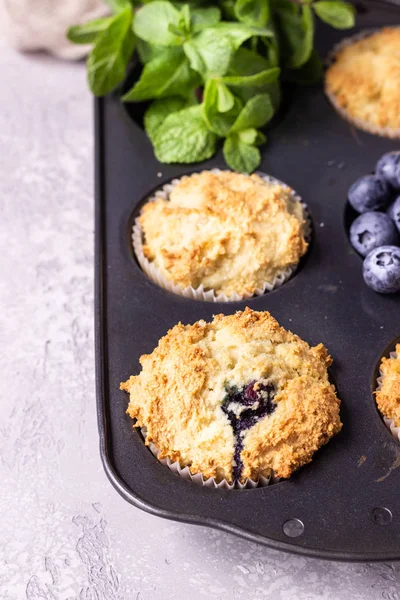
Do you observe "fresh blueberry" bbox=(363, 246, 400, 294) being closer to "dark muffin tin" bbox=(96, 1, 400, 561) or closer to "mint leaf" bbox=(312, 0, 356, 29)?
"dark muffin tin" bbox=(96, 1, 400, 561)

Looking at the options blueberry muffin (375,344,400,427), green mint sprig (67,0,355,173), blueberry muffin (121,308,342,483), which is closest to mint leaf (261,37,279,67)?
Result: green mint sprig (67,0,355,173)

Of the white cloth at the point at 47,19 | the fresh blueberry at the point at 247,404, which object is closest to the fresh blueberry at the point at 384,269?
the fresh blueberry at the point at 247,404

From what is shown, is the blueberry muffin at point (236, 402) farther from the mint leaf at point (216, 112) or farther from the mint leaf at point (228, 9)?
the mint leaf at point (228, 9)

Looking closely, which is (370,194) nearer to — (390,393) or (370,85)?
(370,85)

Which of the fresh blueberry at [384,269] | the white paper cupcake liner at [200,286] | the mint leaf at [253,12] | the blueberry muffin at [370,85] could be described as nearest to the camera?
the fresh blueberry at [384,269]

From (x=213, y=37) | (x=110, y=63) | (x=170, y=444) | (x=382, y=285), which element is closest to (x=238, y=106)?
(x=213, y=37)

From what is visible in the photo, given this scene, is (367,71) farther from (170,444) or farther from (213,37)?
(170,444)
